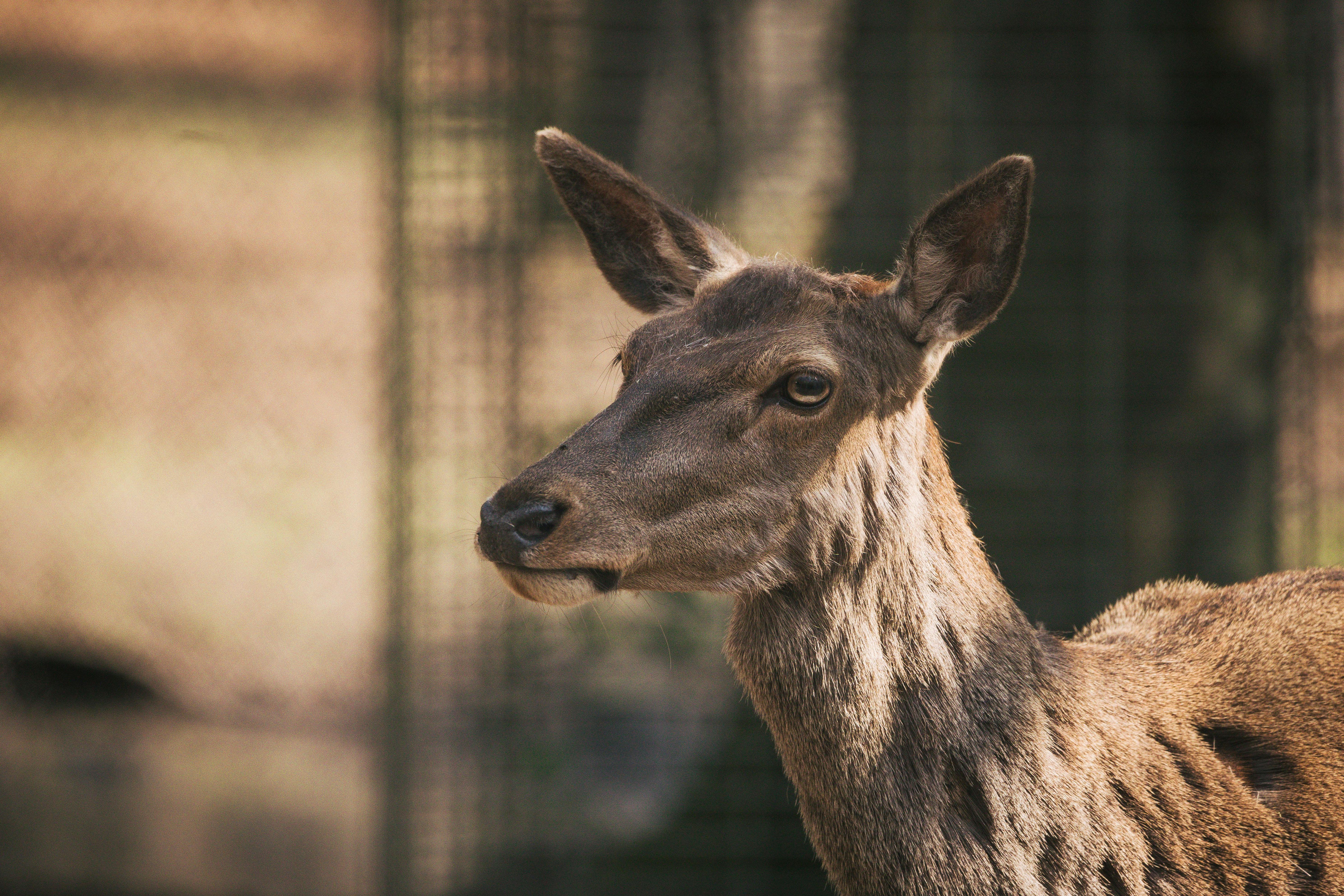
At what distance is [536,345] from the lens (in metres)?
Answer: 5.65

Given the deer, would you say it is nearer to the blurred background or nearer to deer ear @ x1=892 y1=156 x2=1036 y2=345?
deer ear @ x1=892 y1=156 x2=1036 y2=345

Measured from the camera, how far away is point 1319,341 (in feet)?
18.0

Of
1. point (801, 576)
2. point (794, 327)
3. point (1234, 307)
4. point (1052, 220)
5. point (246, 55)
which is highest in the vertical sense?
→ point (246, 55)

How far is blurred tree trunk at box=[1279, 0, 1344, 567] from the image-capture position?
17.6 feet

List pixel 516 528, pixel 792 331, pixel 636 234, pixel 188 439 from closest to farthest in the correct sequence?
pixel 516 528, pixel 792 331, pixel 636 234, pixel 188 439

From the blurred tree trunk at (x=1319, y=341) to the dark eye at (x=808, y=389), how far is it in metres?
3.61

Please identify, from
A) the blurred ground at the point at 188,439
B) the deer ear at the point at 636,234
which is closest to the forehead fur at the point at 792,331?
the deer ear at the point at 636,234

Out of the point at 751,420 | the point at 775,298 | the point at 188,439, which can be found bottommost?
the point at 751,420

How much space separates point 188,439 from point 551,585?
5.79 meters

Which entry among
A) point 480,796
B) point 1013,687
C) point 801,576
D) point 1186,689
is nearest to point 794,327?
point 801,576

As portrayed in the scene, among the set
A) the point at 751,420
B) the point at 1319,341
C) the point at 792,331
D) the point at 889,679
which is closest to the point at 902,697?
the point at 889,679

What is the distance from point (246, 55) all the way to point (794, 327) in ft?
19.1

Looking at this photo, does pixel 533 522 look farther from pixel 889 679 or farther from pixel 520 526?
pixel 889 679

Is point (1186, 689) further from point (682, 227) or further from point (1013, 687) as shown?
point (682, 227)
